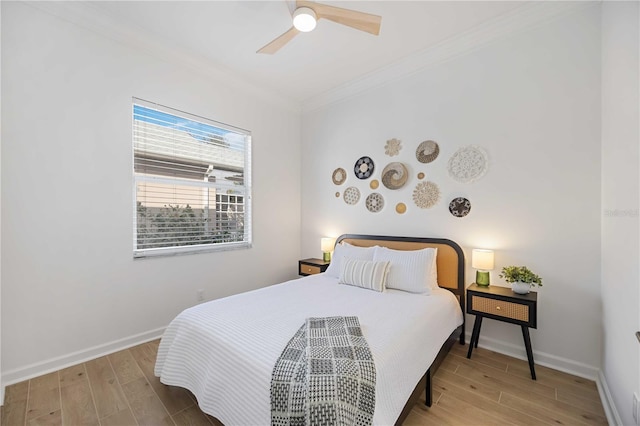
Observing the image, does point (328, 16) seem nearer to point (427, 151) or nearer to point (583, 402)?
point (427, 151)

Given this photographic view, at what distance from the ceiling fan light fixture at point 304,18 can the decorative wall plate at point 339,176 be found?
197 cm

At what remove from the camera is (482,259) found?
2.45 meters

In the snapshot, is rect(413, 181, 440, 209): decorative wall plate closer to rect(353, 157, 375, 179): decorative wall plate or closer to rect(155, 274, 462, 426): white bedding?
rect(353, 157, 375, 179): decorative wall plate

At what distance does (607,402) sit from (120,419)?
10.3 feet

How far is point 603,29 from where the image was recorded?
204 centimetres

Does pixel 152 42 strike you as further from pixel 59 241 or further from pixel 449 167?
pixel 449 167

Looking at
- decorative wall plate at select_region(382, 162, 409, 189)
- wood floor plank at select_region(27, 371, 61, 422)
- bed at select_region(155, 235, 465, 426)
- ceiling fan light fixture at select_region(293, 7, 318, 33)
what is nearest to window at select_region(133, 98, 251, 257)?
wood floor plank at select_region(27, 371, 61, 422)

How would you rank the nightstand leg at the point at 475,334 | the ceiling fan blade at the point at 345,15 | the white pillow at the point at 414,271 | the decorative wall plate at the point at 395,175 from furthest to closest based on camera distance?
1. the decorative wall plate at the point at 395,175
2. the white pillow at the point at 414,271
3. the nightstand leg at the point at 475,334
4. the ceiling fan blade at the point at 345,15

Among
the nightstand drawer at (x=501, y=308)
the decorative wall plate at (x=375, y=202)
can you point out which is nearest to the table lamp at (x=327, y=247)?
the decorative wall plate at (x=375, y=202)

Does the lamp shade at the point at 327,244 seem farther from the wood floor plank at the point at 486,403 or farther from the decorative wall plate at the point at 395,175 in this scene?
the wood floor plank at the point at 486,403

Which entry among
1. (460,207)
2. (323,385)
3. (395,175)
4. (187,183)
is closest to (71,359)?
(187,183)

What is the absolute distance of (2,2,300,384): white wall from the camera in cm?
204

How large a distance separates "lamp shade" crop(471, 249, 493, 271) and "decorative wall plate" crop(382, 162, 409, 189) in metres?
1.09

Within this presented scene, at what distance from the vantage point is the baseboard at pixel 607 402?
5.15 ft
